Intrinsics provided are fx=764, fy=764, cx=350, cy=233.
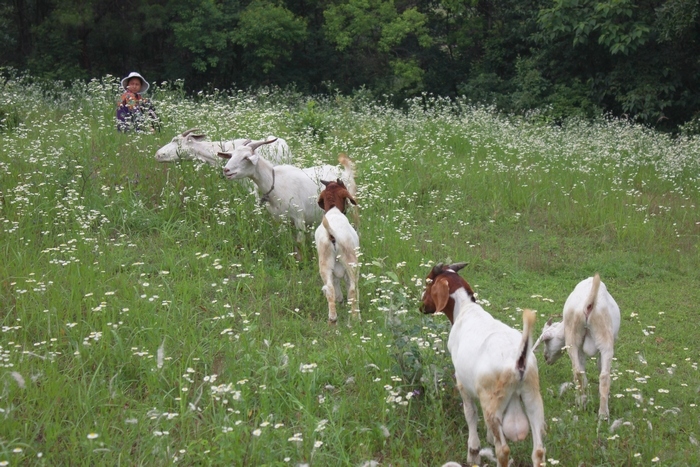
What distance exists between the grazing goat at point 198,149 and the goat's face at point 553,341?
15.2ft

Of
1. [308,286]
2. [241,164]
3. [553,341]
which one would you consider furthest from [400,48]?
[553,341]

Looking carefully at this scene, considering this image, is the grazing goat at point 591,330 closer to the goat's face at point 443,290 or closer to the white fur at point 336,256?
the goat's face at point 443,290

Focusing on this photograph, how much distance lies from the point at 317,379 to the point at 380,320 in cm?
111

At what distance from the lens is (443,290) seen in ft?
16.4

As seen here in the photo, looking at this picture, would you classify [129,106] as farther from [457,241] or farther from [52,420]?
[52,420]

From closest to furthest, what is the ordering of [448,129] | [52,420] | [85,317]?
[52,420] → [85,317] → [448,129]

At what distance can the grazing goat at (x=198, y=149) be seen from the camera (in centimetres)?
959

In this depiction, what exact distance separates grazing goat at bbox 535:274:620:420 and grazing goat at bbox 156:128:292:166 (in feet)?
16.3

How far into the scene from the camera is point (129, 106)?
35.7 feet

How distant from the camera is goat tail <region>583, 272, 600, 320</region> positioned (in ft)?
17.3

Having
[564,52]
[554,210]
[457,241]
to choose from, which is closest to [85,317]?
[457,241]

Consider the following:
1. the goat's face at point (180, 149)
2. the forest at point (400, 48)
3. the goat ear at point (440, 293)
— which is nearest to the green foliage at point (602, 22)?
the forest at point (400, 48)

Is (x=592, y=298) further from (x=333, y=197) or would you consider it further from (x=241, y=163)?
(x=241, y=163)

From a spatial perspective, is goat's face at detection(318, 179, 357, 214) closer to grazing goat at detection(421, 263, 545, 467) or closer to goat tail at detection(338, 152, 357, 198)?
goat tail at detection(338, 152, 357, 198)
